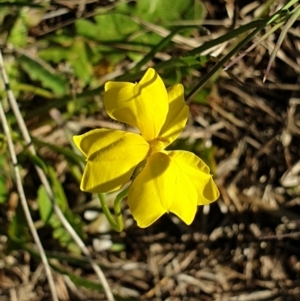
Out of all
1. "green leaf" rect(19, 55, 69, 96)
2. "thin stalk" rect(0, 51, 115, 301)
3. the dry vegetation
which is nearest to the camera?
"thin stalk" rect(0, 51, 115, 301)

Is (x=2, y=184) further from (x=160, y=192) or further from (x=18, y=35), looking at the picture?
(x=160, y=192)

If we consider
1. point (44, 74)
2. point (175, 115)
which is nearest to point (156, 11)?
point (44, 74)

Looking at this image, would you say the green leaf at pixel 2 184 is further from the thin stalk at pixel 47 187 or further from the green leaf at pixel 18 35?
the green leaf at pixel 18 35

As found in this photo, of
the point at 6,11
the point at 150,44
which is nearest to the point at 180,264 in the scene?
the point at 150,44

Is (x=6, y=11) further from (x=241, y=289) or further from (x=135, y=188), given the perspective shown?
(x=241, y=289)

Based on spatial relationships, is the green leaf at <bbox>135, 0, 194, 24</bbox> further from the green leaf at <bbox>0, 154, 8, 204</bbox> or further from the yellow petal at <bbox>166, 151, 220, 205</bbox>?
the yellow petal at <bbox>166, 151, 220, 205</bbox>

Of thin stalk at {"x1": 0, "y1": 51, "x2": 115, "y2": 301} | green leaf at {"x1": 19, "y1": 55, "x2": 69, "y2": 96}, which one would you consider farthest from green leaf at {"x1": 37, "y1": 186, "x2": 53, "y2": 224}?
green leaf at {"x1": 19, "y1": 55, "x2": 69, "y2": 96}
